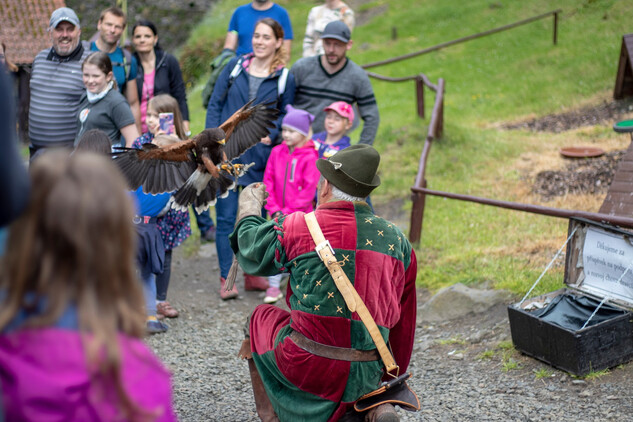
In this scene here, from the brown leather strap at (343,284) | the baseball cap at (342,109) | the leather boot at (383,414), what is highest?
the baseball cap at (342,109)

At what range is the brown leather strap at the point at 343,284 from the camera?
2.90m

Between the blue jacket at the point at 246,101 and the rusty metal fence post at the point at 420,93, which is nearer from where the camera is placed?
the blue jacket at the point at 246,101

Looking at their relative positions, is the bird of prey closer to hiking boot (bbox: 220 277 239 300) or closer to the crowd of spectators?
the crowd of spectators

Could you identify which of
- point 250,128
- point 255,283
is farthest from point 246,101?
point 255,283

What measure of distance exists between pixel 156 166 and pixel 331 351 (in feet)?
7.18

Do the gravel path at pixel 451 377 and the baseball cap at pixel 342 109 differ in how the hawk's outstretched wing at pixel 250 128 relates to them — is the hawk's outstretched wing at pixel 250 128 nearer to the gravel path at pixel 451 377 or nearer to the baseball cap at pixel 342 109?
the baseball cap at pixel 342 109

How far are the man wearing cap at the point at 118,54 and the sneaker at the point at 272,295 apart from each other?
1895mm

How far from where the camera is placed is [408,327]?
3.33 meters

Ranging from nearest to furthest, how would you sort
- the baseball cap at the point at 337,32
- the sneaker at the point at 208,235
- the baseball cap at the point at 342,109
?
the baseball cap at the point at 342,109 < the baseball cap at the point at 337,32 < the sneaker at the point at 208,235

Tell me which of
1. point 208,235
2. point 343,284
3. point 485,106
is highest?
point 485,106

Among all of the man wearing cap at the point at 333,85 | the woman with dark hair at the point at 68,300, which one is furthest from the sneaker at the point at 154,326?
the woman with dark hair at the point at 68,300

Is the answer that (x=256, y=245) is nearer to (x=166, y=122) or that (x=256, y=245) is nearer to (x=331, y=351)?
(x=331, y=351)

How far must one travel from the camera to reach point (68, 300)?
151 cm

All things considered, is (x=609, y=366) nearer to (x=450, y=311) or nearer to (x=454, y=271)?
(x=450, y=311)
